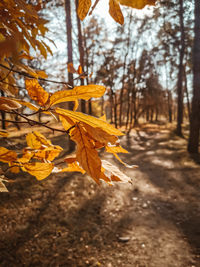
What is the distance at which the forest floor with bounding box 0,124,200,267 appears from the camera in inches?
94.1

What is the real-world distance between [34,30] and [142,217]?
3.50 meters

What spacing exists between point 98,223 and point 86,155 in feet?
10.4

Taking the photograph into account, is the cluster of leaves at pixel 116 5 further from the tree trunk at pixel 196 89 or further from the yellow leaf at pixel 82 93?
the tree trunk at pixel 196 89

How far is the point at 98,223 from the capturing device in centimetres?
310

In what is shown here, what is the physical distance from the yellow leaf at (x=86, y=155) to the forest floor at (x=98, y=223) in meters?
1.49

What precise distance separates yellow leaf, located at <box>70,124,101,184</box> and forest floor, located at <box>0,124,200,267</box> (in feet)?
4.90

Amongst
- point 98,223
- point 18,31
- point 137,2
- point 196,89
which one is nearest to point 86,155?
point 137,2

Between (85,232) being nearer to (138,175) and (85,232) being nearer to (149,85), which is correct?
(138,175)

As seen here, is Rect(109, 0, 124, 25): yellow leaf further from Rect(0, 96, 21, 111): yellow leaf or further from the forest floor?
the forest floor

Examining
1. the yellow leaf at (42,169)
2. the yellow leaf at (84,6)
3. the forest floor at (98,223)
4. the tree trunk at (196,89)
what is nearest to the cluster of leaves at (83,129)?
the yellow leaf at (42,169)

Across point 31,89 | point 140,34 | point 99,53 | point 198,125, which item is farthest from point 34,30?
point 140,34

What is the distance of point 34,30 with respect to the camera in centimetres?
76

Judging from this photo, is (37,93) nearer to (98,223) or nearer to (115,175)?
(115,175)

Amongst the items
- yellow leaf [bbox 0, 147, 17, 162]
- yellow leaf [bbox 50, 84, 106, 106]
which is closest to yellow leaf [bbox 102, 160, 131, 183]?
yellow leaf [bbox 50, 84, 106, 106]
